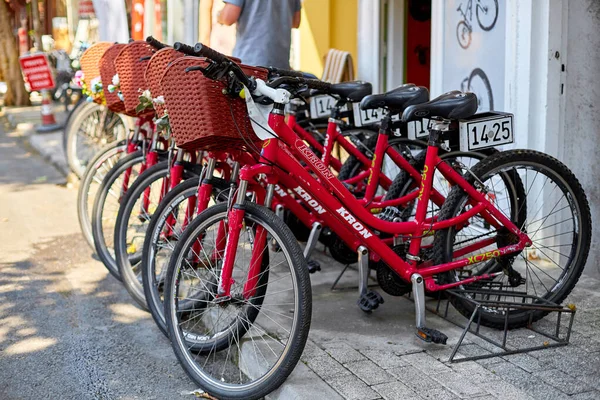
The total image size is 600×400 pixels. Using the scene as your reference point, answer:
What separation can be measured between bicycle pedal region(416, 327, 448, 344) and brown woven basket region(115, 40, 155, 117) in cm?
211

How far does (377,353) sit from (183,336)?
96 centimetres

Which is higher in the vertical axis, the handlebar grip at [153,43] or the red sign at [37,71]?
the handlebar grip at [153,43]

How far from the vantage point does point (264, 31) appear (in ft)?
19.3

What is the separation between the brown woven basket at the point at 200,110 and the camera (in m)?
3.83

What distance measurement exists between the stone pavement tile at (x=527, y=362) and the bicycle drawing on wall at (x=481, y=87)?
8.15ft

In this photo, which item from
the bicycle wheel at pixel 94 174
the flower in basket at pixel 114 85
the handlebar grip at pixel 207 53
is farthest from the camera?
the bicycle wheel at pixel 94 174

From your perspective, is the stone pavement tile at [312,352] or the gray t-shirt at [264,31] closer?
the stone pavement tile at [312,352]

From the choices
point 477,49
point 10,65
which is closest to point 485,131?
point 477,49

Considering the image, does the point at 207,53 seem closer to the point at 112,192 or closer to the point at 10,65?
the point at 112,192

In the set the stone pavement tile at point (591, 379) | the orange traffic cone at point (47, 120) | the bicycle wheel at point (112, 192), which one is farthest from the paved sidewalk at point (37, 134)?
the stone pavement tile at point (591, 379)

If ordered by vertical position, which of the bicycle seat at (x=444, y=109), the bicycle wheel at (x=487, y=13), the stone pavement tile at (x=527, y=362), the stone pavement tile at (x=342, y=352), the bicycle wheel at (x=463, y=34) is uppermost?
the bicycle wheel at (x=487, y=13)

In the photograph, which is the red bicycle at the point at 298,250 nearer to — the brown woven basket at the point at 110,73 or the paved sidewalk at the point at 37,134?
the brown woven basket at the point at 110,73

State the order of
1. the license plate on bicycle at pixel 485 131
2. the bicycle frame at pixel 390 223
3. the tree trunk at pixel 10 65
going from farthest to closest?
the tree trunk at pixel 10 65 → the license plate on bicycle at pixel 485 131 → the bicycle frame at pixel 390 223

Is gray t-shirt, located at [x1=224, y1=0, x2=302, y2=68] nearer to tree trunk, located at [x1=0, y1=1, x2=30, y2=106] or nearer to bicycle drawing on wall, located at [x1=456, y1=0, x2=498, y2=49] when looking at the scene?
bicycle drawing on wall, located at [x1=456, y1=0, x2=498, y2=49]
